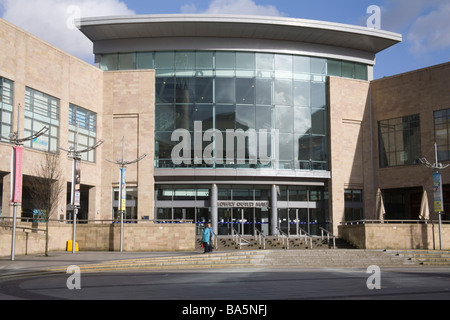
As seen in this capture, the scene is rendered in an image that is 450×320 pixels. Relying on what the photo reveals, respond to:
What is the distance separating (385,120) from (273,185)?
35.3ft

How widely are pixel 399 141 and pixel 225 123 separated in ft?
44.9

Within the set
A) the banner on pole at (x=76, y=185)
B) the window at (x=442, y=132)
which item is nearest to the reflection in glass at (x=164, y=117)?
the banner on pole at (x=76, y=185)

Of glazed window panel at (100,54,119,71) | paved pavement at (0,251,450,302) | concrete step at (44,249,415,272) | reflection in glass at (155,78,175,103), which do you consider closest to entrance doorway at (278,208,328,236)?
reflection in glass at (155,78,175,103)

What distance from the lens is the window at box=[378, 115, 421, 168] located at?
41.8m

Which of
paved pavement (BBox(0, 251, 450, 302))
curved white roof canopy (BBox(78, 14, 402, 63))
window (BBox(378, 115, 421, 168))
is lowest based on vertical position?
paved pavement (BBox(0, 251, 450, 302))

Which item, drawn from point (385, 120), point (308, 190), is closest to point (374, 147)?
point (385, 120)

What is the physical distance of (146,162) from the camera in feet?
135

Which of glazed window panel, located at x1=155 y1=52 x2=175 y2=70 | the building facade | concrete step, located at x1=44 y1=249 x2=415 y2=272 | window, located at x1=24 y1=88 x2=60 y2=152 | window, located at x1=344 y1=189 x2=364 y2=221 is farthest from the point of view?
window, located at x1=344 y1=189 x2=364 y2=221

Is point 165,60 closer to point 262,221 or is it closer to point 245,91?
point 245,91

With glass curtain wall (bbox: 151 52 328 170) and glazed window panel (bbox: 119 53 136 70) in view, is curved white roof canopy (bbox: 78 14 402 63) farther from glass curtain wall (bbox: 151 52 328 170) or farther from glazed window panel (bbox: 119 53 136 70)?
glass curtain wall (bbox: 151 52 328 170)

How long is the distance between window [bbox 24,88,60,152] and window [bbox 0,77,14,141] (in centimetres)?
133

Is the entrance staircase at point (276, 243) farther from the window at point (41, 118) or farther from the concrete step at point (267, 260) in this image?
the window at point (41, 118)

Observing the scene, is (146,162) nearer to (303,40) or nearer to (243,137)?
(243,137)

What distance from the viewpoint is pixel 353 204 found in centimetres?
4347
